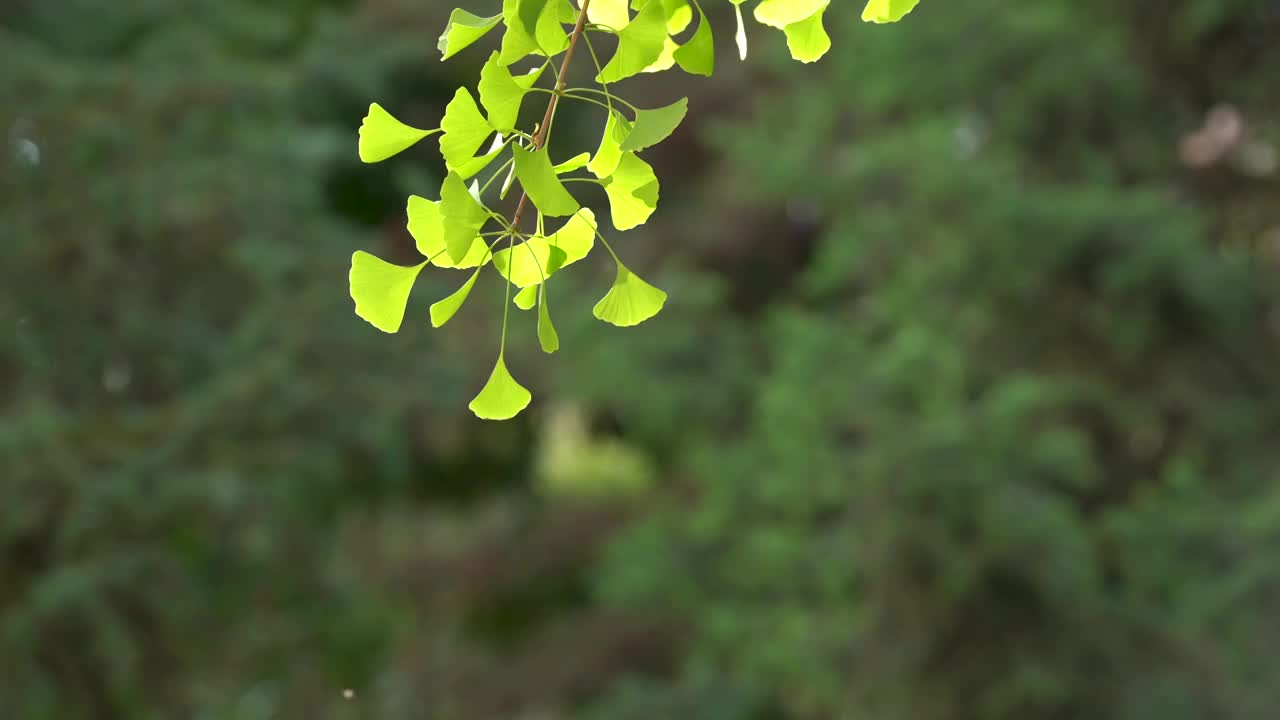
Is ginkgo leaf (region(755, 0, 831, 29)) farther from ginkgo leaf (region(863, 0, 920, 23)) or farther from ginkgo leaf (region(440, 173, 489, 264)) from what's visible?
ginkgo leaf (region(440, 173, 489, 264))

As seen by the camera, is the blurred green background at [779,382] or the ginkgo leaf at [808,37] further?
the blurred green background at [779,382]

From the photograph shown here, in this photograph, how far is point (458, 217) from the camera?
0.59 metres

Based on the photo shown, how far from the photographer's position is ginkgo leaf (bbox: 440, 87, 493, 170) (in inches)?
24.0

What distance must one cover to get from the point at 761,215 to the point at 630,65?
5.94m

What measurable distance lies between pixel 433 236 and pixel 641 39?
122 mm

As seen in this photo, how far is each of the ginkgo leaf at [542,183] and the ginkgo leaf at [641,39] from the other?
0.19 ft

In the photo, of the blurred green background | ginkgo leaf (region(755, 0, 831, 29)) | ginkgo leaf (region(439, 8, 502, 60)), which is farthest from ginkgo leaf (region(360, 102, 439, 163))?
the blurred green background

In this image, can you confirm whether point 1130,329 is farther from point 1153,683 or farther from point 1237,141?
point 1153,683

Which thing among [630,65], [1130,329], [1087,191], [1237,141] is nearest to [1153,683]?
[1130,329]

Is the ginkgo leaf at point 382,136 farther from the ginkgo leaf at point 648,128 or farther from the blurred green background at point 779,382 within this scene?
the blurred green background at point 779,382

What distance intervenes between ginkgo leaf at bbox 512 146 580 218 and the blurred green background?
328 cm

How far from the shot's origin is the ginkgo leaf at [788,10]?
0.66 metres

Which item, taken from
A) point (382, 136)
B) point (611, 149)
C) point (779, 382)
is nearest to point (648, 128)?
point (611, 149)

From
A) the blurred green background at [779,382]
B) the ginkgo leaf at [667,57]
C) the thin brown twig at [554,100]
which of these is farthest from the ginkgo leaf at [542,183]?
the blurred green background at [779,382]
